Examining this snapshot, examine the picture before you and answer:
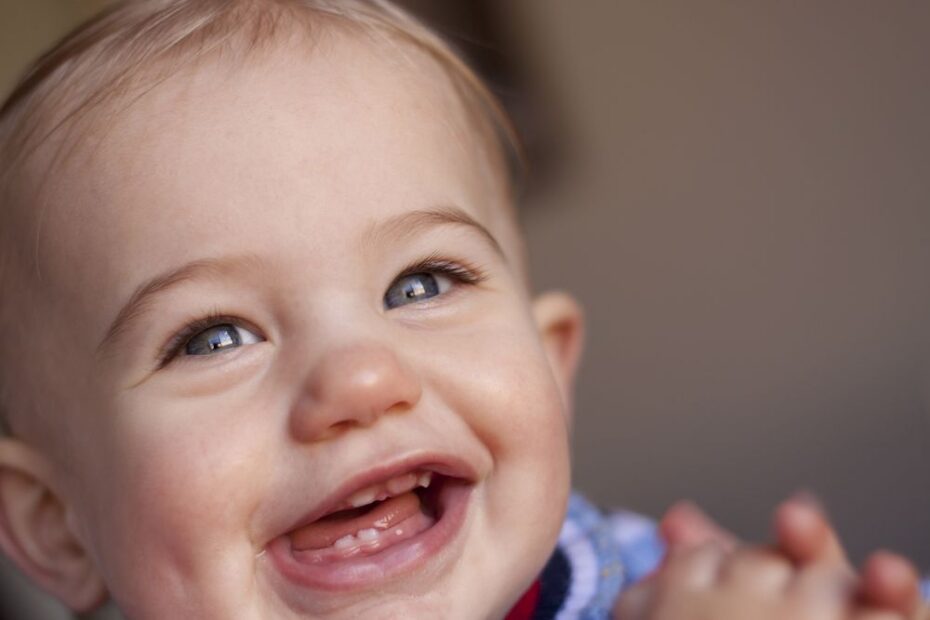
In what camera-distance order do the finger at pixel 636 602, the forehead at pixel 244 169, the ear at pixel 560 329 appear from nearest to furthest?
the finger at pixel 636 602, the forehead at pixel 244 169, the ear at pixel 560 329

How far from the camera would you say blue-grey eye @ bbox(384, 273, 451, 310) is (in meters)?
1.04

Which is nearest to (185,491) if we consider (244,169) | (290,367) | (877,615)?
(290,367)

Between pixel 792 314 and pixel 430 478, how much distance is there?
43.2 inches

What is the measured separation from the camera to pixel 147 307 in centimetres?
99

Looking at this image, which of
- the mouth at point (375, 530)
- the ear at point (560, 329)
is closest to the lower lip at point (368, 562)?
the mouth at point (375, 530)

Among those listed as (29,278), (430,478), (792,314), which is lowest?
(792,314)

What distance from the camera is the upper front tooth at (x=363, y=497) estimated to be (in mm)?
936

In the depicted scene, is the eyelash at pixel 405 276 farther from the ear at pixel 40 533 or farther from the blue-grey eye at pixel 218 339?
the ear at pixel 40 533

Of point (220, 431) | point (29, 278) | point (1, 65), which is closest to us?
point (220, 431)

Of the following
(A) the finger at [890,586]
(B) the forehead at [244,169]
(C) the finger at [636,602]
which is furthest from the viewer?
(B) the forehead at [244,169]

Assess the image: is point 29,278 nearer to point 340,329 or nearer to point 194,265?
point 194,265

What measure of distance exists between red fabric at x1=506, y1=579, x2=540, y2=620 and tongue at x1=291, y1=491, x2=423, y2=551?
0.23m

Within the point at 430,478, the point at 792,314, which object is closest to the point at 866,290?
the point at 792,314

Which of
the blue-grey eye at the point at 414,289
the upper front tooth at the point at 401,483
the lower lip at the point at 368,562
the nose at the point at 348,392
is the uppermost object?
the blue-grey eye at the point at 414,289
